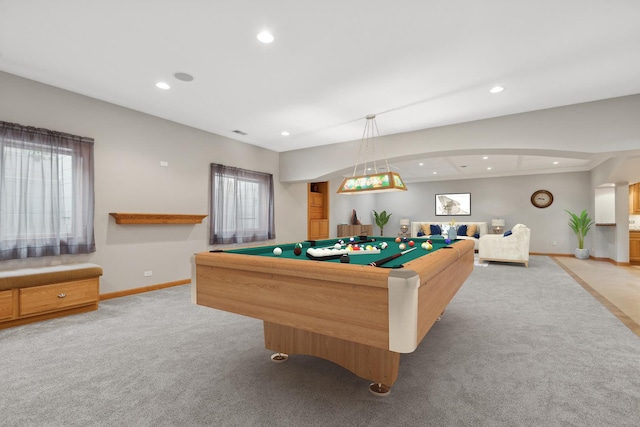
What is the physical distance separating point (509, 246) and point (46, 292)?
801 centimetres

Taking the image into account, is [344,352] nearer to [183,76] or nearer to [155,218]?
[183,76]

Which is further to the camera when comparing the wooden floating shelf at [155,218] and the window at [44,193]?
the wooden floating shelf at [155,218]

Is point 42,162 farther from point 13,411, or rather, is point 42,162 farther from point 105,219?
point 13,411

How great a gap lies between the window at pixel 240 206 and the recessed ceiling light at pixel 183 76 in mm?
2171

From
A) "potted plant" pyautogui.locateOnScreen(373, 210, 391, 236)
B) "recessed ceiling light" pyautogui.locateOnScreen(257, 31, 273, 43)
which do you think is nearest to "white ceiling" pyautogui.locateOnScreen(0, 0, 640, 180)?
"recessed ceiling light" pyautogui.locateOnScreen(257, 31, 273, 43)

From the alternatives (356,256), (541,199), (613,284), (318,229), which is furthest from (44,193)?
(541,199)

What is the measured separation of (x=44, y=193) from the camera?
3.65 meters

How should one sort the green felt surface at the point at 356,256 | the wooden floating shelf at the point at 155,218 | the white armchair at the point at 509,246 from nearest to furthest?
the green felt surface at the point at 356,256
the wooden floating shelf at the point at 155,218
the white armchair at the point at 509,246

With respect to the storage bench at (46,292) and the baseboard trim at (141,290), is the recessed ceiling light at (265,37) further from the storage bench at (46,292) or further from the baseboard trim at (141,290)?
the baseboard trim at (141,290)

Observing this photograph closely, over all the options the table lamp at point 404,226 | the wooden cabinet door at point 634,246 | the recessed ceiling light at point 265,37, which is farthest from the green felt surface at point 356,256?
the table lamp at point 404,226

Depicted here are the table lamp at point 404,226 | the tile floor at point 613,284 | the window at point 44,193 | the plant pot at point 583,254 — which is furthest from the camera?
the table lamp at point 404,226

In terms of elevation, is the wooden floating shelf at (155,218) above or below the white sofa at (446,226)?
→ above

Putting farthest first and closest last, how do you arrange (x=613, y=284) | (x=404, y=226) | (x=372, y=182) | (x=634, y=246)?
(x=404, y=226) → (x=634, y=246) → (x=613, y=284) → (x=372, y=182)

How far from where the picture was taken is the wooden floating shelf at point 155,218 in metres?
4.28
